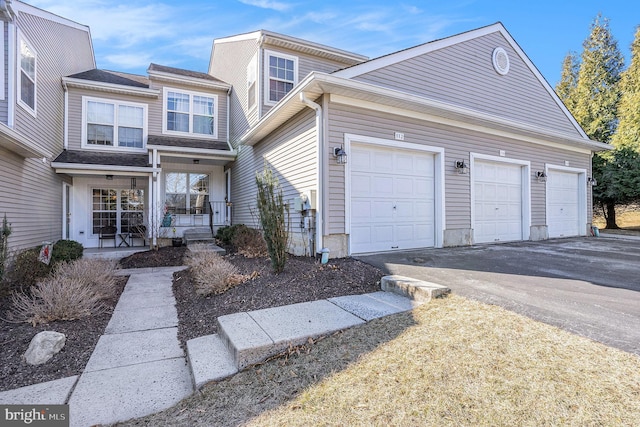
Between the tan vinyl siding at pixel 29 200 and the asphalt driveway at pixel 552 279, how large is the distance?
756 cm

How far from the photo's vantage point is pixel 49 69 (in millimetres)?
8852

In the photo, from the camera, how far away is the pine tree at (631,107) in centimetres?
1569

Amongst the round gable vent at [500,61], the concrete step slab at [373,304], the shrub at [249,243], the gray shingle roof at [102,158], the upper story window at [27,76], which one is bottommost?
the concrete step slab at [373,304]

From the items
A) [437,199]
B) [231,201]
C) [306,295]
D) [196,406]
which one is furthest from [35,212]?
[437,199]

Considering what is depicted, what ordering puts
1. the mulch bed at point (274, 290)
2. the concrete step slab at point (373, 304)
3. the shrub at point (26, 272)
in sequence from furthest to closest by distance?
the shrub at point (26, 272) < the mulch bed at point (274, 290) < the concrete step slab at point (373, 304)

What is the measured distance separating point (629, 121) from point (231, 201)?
795 inches

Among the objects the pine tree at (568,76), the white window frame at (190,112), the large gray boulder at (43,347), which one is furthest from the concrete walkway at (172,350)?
the pine tree at (568,76)

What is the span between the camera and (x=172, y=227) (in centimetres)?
1077

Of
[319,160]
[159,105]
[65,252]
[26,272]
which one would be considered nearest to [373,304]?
[319,160]

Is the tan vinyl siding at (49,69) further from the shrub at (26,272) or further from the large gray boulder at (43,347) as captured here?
the large gray boulder at (43,347)

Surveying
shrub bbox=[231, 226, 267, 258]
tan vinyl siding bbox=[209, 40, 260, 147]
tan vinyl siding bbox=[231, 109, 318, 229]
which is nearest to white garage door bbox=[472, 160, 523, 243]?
tan vinyl siding bbox=[231, 109, 318, 229]

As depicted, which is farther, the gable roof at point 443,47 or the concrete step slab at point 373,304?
the gable roof at point 443,47

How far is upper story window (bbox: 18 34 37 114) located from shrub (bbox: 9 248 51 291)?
3520 mm

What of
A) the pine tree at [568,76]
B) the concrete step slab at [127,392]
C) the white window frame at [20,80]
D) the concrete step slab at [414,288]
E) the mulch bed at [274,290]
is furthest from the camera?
the pine tree at [568,76]
